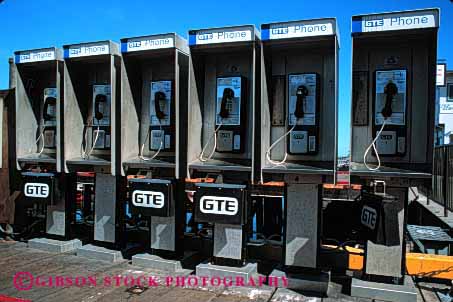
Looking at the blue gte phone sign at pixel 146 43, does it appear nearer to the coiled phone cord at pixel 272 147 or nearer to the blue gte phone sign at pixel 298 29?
the blue gte phone sign at pixel 298 29

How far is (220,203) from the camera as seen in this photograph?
3994mm

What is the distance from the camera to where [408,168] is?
388 centimetres

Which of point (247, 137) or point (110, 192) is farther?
point (110, 192)

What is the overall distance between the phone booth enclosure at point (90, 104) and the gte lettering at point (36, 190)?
1.25 ft

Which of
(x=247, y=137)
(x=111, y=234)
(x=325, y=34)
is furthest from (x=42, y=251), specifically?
(x=325, y=34)

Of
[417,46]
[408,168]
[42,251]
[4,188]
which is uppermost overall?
[417,46]

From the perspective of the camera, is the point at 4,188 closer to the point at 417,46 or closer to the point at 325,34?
the point at 325,34

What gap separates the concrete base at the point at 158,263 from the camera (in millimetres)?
4379

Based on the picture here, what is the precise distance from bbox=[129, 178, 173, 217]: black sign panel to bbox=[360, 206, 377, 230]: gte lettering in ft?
6.51

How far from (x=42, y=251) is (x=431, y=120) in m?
4.81

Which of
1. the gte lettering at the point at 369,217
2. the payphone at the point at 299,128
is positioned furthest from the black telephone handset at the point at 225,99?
the gte lettering at the point at 369,217

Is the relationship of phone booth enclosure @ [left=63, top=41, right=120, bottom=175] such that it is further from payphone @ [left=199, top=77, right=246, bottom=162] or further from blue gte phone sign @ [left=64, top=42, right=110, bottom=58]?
payphone @ [left=199, top=77, right=246, bottom=162]

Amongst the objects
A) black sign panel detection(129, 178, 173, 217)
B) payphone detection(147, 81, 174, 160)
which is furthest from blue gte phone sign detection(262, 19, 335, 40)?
black sign panel detection(129, 178, 173, 217)

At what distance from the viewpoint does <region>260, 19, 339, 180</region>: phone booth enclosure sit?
3941 mm
